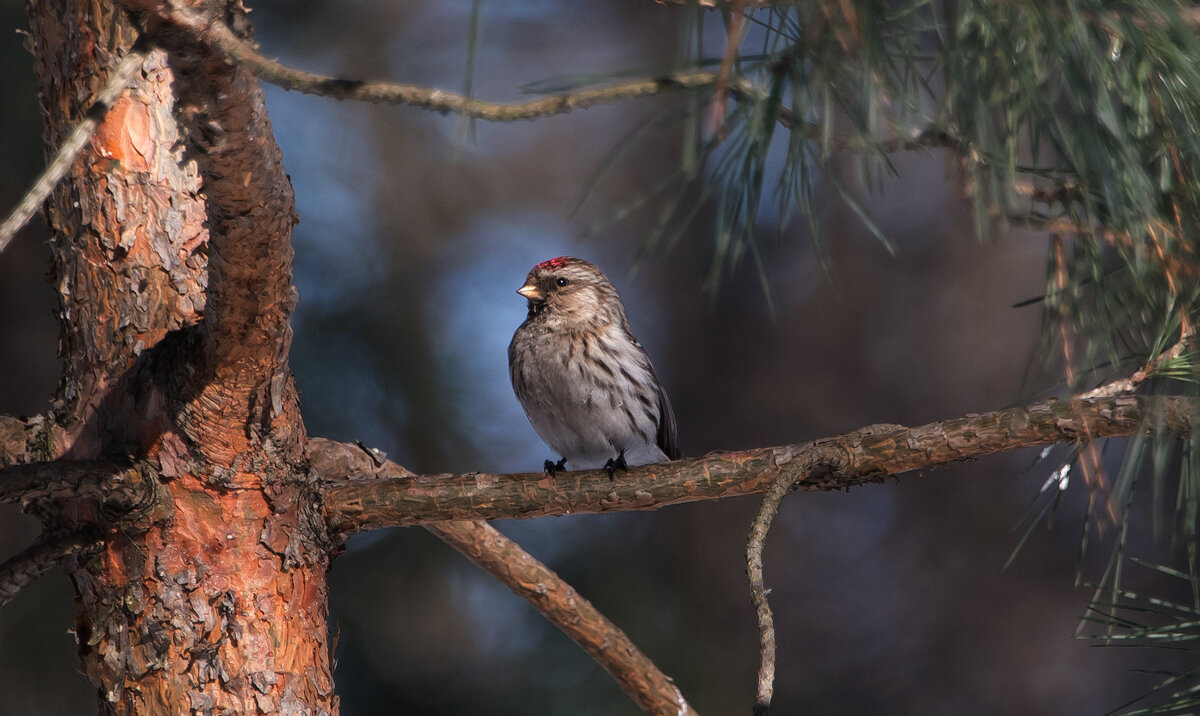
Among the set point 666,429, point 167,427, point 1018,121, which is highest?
point 1018,121

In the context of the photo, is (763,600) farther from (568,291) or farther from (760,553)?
(568,291)

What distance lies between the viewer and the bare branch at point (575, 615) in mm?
2307

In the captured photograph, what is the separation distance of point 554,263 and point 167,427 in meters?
1.66

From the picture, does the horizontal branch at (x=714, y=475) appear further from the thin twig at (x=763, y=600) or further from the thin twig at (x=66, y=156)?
the thin twig at (x=66, y=156)

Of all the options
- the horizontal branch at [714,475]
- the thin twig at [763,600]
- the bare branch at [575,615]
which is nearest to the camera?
the thin twig at [763,600]

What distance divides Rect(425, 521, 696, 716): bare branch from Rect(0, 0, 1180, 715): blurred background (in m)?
1.03

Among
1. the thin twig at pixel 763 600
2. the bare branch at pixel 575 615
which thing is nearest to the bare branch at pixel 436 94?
the thin twig at pixel 763 600

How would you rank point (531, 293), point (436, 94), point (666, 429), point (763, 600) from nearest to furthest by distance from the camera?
point (436, 94)
point (763, 600)
point (531, 293)
point (666, 429)

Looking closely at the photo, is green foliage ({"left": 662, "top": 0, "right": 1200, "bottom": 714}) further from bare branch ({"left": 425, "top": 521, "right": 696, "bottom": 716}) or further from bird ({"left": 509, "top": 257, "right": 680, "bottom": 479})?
bird ({"left": 509, "top": 257, "right": 680, "bottom": 479})

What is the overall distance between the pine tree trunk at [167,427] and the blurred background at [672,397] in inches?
54.2

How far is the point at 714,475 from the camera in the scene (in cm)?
196

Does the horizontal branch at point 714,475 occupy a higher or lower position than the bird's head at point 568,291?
lower

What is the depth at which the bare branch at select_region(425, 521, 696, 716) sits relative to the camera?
2307 mm

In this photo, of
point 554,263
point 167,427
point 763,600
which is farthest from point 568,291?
point 763,600
